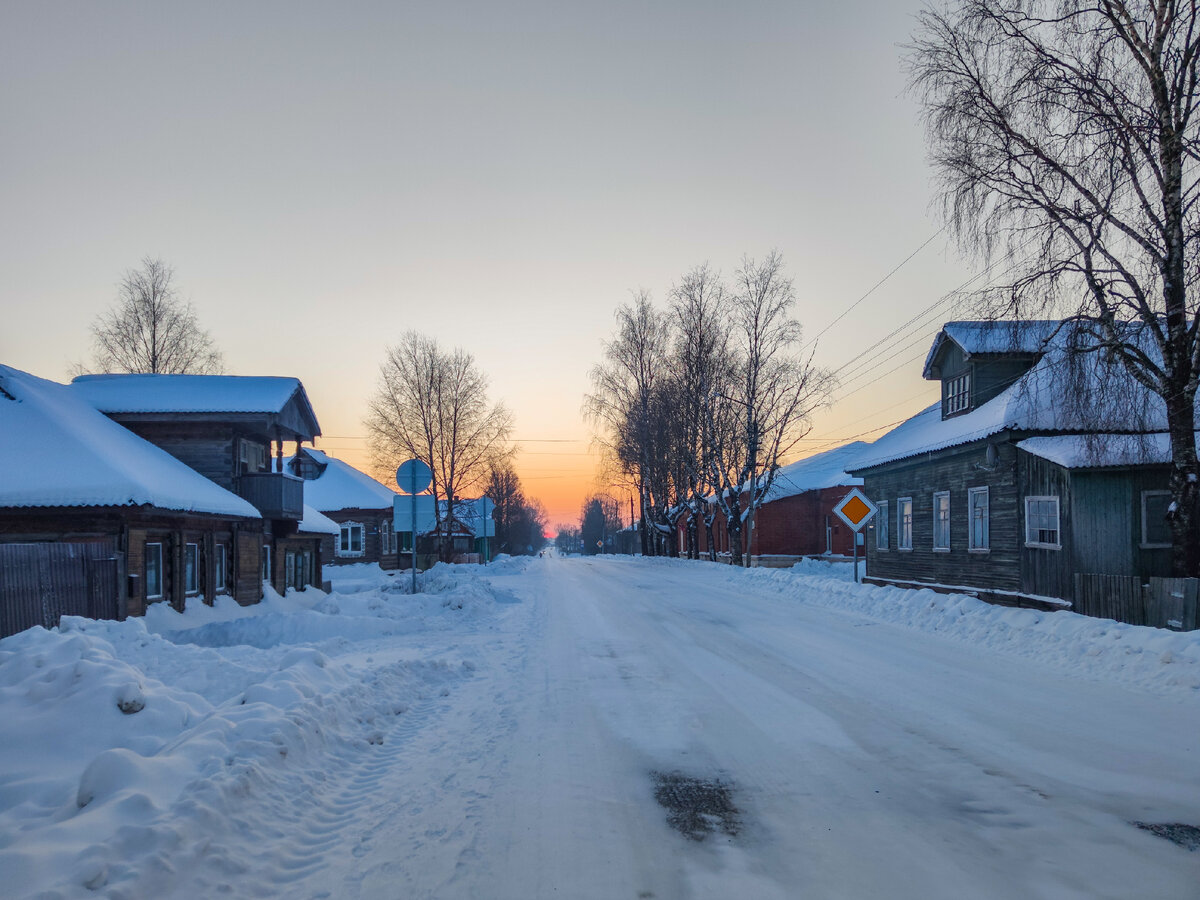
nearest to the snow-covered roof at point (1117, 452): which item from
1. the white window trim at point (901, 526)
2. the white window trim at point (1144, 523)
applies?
the white window trim at point (1144, 523)

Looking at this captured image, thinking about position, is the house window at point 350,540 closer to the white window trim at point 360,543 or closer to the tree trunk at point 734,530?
the white window trim at point 360,543

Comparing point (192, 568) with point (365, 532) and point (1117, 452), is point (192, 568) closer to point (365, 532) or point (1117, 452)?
point (1117, 452)

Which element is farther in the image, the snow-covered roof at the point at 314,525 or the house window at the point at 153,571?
the snow-covered roof at the point at 314,525

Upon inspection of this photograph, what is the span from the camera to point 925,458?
22.8 metres

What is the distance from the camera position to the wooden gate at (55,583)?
12102 millimetres

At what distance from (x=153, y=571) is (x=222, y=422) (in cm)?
548

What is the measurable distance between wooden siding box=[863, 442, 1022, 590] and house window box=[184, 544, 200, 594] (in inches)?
784

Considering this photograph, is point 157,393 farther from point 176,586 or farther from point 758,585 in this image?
point 758,585

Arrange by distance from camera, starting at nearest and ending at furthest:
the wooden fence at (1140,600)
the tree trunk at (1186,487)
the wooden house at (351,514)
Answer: the wooden fence at (1140,600)
the tree trunk at (1186,487)
the wooden house at (351,514)

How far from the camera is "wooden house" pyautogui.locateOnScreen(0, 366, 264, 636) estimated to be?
13.5 meters

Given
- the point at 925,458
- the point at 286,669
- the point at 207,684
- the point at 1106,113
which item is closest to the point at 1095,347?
the point at 1106,113

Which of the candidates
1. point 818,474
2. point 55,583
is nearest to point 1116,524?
point 55,583

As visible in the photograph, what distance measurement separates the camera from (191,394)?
75.2 feet

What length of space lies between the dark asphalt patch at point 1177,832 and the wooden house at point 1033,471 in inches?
386
